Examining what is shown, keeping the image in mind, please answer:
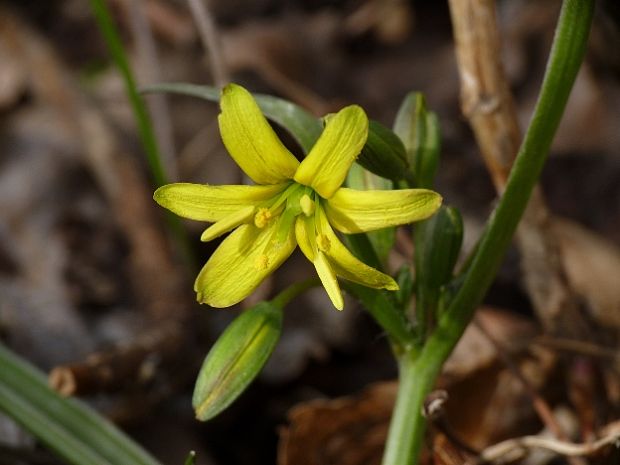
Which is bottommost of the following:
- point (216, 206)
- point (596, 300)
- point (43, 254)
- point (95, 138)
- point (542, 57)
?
point (596, 300)

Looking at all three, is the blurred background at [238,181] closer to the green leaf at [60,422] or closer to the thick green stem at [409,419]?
the green leaf at [60,422]

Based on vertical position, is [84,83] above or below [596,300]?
above

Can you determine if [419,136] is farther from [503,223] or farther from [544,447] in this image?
[544,447]

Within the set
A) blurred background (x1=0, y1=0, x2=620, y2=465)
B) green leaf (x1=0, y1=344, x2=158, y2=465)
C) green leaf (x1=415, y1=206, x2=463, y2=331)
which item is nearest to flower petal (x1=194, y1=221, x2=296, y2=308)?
green leaf (x1=415, y1=206, x2=463, y2=331)

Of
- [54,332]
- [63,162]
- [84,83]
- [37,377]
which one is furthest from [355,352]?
[84,83]

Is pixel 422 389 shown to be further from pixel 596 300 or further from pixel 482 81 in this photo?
pixel 596 300

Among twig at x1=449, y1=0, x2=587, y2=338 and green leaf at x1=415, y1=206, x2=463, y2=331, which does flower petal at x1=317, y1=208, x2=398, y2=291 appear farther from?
twig at x1=449, y1=0, x2=587, y2=338

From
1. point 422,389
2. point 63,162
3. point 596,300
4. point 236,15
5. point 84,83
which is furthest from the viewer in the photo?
point 236,15
